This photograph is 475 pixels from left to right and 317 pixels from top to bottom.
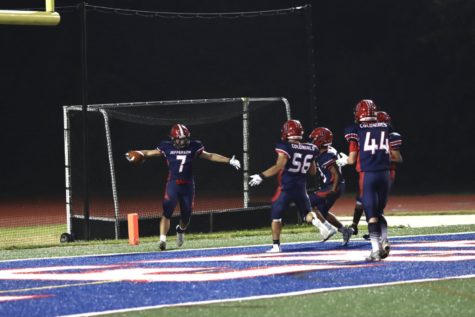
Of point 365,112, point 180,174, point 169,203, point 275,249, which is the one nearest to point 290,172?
point 275,249

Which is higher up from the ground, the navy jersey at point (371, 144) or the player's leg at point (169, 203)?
the navy jersey at point (371, 144)

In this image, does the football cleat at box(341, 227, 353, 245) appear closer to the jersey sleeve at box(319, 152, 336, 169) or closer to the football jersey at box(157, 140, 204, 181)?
the jersey sleeve at box(319, 152, 336, 169)

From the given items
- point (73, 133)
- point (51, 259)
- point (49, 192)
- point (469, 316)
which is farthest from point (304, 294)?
point (49, 192)

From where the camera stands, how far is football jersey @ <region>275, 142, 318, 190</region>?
14.4m

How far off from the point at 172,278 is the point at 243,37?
77.5ft

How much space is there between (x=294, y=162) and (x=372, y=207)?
2.25 m

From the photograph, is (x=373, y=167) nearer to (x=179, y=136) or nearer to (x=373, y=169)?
(x=373, y=169)

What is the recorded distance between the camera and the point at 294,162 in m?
14.5

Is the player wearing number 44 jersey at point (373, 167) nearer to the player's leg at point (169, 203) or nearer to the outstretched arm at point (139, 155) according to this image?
the player's leg at point (169, 203)

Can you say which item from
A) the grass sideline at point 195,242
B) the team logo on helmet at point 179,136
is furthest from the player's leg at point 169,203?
the team logo on helmet at point 179,136

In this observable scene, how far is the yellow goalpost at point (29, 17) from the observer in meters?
12.7

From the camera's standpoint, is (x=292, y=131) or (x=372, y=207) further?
(x=292, y=131)

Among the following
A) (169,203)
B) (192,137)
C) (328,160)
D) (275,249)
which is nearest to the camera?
(275,249)

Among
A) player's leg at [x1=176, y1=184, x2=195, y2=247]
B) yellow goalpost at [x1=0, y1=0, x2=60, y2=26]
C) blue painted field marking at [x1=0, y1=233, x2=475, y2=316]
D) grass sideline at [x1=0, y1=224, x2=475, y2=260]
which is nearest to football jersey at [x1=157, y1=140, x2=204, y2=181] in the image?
player's leg at [x1=176, y1=184, x2=195, y2=247]
